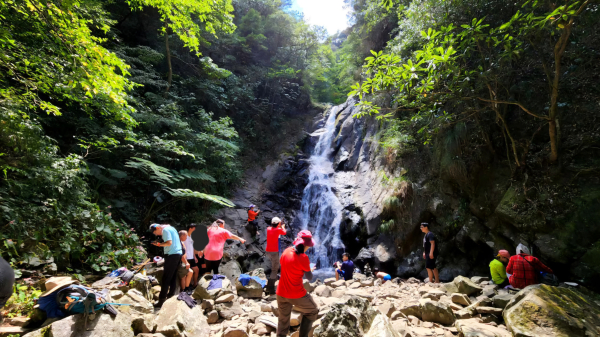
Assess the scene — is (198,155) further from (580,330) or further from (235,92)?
(580,330)

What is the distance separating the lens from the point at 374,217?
10266 mm

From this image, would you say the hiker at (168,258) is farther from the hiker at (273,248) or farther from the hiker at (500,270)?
the hiker at (500,270)

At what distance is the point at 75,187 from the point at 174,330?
5081 mm

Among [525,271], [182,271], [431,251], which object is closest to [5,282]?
[182,271]

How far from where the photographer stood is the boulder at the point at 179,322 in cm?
326

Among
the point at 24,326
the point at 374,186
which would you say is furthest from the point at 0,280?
the point at 374,186

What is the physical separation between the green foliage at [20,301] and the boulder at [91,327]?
65.3 inches

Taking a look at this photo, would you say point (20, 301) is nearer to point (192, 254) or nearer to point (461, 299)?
point (192, 254)

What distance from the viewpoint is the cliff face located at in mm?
5316

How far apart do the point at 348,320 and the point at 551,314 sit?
96.7 inches

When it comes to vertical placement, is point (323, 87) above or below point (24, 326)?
above

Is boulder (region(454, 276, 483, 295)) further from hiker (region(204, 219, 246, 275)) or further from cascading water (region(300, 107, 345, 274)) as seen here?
cascading water (region(300, 107, 345, 274))

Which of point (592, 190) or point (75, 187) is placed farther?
point (75, 187)

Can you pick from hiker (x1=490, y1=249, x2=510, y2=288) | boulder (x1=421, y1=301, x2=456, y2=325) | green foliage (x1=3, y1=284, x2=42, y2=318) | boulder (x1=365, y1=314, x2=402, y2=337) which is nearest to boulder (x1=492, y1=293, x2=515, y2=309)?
boulder (x1=421, y1=301, x2=456, y2=325)
